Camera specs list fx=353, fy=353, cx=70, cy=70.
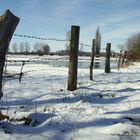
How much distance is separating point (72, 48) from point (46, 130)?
5144 mm

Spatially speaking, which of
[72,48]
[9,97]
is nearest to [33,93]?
[9,97]

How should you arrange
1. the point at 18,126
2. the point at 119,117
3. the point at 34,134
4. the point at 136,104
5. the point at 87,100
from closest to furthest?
1. the point at 34,134
2. the point at 18,126
3. the point at 119,117
4. the point at 136,104
5. the point at 87,100

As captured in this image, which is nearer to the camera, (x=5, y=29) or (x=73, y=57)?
(x=5, y=29)

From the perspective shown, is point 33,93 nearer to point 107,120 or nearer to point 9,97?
point 9,97

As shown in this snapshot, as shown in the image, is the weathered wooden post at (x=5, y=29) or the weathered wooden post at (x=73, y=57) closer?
the weathered wooden post at (x=5, y=29)

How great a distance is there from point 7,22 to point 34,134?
1.57 meters

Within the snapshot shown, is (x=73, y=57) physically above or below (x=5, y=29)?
below

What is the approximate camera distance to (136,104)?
6531 millimetres

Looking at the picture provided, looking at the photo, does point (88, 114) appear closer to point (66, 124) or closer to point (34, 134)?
point (66, 124)

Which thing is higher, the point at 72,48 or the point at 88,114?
the point at 72,48

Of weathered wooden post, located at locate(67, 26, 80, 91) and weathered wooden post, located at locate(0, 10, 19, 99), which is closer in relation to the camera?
weathered wooden post, located at locate(0, 10, 19, 99)

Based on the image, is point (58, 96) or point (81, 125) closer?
point (81, 125)

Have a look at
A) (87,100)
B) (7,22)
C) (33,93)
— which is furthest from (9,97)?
(7,22)

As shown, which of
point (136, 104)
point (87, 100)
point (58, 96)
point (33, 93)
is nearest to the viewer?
point (136, 104)
